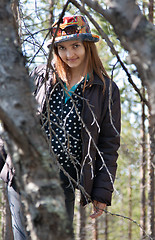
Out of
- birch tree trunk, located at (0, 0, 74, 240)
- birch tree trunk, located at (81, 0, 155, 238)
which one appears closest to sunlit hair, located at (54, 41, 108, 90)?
birch tree trunk, located at (0, 0, 74, 240)

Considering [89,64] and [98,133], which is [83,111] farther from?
[89,64]

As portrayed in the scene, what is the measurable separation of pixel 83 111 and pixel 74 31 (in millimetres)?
616

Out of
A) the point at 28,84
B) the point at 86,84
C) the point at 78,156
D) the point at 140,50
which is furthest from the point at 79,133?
the point at 140,50

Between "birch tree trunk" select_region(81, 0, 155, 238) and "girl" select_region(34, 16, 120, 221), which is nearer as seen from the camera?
"birch tree trunk" select_region(81, 0, 155, 238)

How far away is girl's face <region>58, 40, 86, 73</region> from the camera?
249cm

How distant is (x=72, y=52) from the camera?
8.13 feet

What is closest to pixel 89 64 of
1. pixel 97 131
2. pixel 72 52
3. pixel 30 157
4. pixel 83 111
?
pixel 72 52

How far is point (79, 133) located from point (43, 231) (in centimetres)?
139

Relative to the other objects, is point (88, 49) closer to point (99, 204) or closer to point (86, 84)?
point (86, 84)

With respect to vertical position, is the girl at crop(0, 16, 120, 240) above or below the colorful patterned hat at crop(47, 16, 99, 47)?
below

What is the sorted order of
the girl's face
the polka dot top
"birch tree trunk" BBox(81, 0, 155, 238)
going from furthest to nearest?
the girl's face, the polka dot top, "birch tree trunk" BBox(81, 0, 155, 238)

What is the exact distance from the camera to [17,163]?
3.64 ft

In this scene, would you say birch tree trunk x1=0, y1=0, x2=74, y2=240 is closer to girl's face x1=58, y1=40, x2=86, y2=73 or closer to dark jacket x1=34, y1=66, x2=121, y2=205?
dark jacket x1=34, y1=66, x2=121, y2=205

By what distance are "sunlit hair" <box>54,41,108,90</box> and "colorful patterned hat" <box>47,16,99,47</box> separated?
0.07 meters
